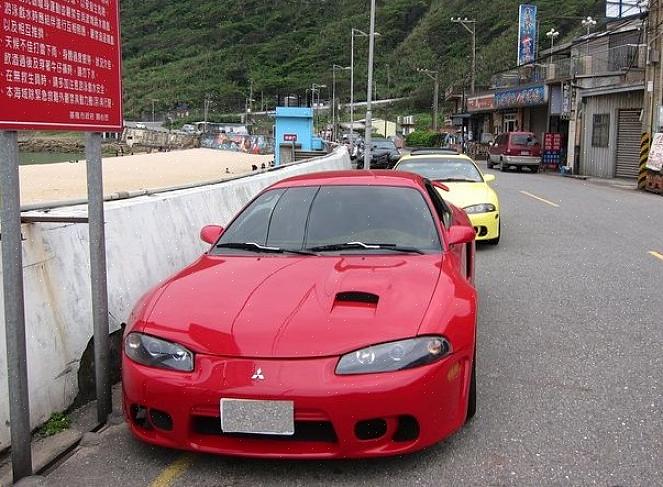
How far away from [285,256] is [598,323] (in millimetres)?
3238

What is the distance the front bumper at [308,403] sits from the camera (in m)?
3.23

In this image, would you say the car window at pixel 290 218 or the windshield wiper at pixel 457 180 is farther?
the windshield wiper at pixel 457 180

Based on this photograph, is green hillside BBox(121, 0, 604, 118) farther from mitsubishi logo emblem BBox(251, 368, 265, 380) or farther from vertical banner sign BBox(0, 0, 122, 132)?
mitsubishi logo emblem BBox(251, 368, 265, 380)

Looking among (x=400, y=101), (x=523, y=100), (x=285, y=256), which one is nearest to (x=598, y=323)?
(x=285, y=256)

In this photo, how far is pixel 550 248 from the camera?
10227mm

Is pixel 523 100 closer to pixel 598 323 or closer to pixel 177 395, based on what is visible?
pixel 598 323

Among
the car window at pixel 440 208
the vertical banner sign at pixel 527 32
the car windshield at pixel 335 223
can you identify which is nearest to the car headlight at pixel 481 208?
the car window at pixel 440 208

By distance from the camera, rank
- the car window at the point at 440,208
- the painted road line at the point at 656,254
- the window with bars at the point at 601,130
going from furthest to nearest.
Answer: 1. the window with bars at the point at 601,130
2. the painted road line at the point at 656,254
3. the car window at the point at 440,208

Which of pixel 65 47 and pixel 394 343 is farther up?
pixel 65 47

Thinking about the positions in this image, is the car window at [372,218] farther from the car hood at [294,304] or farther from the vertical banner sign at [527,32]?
the vertical banner sign at [527,32]

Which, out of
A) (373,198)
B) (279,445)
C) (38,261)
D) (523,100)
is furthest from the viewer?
(523,100)

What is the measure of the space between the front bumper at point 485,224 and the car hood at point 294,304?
5.58 meters

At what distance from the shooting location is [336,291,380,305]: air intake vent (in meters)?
3.73

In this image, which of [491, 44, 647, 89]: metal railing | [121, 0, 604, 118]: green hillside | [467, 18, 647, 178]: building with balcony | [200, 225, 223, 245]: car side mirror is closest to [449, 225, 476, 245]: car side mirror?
[200, 225, 223, 245]: car side mirror
